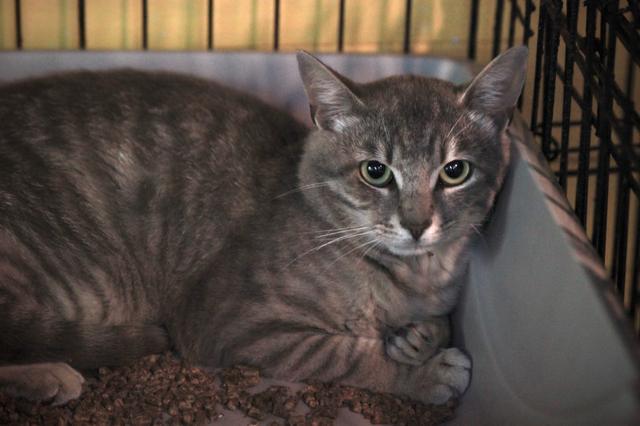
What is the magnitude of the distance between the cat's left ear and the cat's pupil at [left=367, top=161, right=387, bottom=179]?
225 millimetres

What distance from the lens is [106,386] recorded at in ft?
5.86

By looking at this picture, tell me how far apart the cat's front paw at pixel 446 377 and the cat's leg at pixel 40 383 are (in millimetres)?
733

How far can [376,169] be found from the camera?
1766mm

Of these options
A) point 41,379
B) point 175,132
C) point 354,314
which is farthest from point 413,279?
point 41,379

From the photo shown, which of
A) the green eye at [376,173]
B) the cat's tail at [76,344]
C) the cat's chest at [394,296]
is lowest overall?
the cat's tail at [76,344]

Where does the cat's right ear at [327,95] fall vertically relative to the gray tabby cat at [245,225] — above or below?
above

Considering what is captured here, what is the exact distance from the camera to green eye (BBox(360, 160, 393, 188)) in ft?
5.74

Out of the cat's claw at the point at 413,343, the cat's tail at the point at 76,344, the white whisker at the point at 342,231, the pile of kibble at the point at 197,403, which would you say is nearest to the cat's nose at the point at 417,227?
the white whisker at the point at 342,231

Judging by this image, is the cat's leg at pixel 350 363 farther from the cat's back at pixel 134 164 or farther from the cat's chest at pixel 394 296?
the cat's back at pixel 134 164

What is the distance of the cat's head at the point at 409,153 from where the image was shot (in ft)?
5.63

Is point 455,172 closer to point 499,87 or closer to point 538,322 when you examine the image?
point 499,87

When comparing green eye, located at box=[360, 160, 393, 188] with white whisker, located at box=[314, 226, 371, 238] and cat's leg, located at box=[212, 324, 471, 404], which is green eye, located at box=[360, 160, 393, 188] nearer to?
white whisker, located at box=[314, 226, 371, 238]

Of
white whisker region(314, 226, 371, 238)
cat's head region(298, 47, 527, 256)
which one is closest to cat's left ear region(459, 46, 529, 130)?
cat's head region(298, 47, 527, 256)

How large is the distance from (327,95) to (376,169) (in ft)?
0.67
